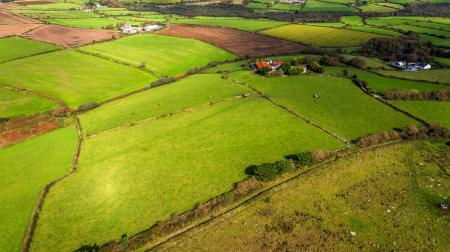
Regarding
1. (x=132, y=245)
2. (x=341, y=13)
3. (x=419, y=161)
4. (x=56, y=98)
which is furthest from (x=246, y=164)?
(x=341, y=13)

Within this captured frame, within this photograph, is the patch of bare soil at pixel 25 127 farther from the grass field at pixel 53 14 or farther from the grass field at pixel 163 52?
the grass field at pixel 53 14

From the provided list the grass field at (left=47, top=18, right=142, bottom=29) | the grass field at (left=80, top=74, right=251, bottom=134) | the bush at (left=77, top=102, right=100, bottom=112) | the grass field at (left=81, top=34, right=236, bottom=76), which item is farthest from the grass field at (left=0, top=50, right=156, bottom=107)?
the grass field at (left=47, top=18, right=142, bottom=29)

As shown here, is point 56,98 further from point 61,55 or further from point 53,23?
point 53,23

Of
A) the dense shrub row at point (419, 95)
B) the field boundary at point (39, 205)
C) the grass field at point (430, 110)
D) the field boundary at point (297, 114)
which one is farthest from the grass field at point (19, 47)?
the grass field at point (430, 110)

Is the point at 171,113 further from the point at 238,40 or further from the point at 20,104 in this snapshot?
the point at 238,40

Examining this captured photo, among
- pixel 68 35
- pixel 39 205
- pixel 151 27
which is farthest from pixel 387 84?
pixel 68 35

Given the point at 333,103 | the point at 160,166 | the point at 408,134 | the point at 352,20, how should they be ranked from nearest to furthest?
the point at 160,166, the point at 408,134, the point at 333,103, the point at 352,20
